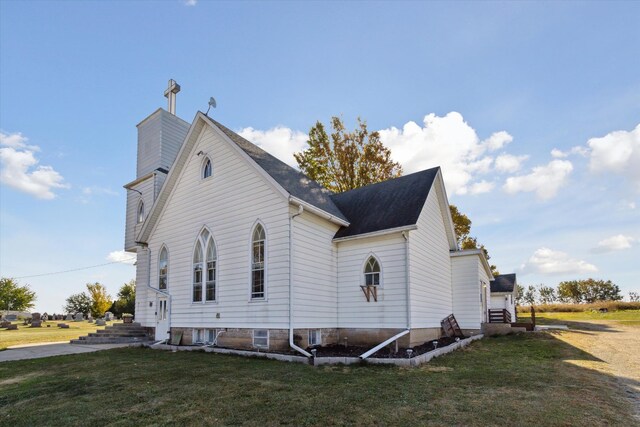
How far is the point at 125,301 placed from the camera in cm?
5453

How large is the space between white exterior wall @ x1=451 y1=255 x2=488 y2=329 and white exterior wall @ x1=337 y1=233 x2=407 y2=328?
6.54 meters

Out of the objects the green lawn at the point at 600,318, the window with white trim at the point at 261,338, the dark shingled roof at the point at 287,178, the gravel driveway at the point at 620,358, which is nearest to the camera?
the gravel driveway at the point at 620,358

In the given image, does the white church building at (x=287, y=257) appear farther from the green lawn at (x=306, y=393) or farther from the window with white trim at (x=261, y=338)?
the green lawn at (x=306, y=393)

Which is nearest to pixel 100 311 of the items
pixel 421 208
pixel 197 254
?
pixel 197 254

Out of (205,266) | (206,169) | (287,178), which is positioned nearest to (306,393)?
(287,178)

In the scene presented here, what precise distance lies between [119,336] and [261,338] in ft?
29.2

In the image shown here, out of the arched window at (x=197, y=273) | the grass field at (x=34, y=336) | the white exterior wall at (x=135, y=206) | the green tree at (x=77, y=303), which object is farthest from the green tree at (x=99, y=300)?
the arched window at (x=197, y=273)

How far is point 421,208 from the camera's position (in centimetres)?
1411

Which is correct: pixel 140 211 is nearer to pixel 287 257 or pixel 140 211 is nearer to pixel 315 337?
pixel 287 257

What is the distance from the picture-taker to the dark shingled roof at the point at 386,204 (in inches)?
561

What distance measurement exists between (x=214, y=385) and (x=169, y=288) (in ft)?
31.7

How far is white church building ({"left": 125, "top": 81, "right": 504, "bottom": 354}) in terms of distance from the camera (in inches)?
522

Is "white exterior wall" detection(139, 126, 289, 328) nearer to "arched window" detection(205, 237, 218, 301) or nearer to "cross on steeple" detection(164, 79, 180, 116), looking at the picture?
"arched window" detection(205, 237, 218, 301)

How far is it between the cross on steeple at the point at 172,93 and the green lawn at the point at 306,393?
14.7m
